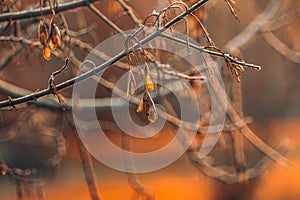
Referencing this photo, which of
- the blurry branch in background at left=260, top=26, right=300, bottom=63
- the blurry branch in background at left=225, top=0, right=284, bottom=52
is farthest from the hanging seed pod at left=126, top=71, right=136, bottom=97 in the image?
the blurry branch in background at left=260, top=26, right=300, bottom=63

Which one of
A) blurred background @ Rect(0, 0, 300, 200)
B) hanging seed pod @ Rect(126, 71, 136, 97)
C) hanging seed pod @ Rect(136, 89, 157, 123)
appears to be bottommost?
blurred background @ Rect(0, 0, 300, 200)

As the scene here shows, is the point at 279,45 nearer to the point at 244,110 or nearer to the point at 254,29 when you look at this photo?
the point at 254,29

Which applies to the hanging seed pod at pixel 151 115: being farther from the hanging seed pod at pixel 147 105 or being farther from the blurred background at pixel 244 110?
the blurred background at pixel 244 110

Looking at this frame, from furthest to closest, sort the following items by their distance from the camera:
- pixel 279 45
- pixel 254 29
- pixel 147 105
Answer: pixel 279 45, pixel 254 29, pixel 147 105

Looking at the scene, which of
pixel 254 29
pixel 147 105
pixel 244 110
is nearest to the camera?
pixel 147 105

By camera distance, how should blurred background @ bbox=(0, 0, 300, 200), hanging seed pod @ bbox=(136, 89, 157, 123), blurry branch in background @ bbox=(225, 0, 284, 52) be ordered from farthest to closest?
1. blurred background @ bbox=(0, 0, 300, 200)
2. blurry branch in background @ bbox=(225, 0, 284, 52)
3. hanging seed pod @ bbox=(136, 89, 157, 123)

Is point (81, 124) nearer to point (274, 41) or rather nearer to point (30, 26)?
point (30, 26)

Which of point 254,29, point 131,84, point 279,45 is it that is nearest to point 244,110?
point 279,45

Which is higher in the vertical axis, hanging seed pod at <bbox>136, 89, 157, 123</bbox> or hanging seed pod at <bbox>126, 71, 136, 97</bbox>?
hanging seed pod at <bbox>126, 71, 136, 97</bbox>

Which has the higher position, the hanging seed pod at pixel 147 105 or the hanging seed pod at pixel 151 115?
the hanging seed pod at pixel 147 105

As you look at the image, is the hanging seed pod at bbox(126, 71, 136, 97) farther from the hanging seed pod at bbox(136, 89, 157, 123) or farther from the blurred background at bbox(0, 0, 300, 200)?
the blurred background at bbox(0, 0, 300, 200)

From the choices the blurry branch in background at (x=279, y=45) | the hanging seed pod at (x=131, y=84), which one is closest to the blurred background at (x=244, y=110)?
the blurry branch in background at (x=279, y=45)
